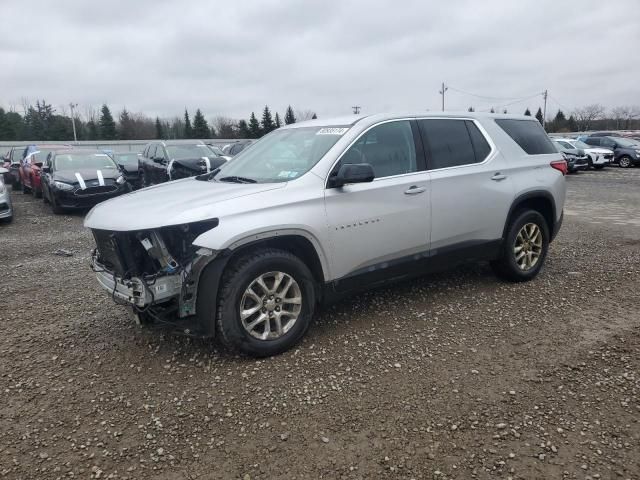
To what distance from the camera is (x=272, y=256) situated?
348 centimetres

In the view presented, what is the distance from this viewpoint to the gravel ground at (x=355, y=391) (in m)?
2.54

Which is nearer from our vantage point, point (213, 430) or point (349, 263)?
point (213, 430)

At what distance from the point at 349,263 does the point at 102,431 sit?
2092 mm

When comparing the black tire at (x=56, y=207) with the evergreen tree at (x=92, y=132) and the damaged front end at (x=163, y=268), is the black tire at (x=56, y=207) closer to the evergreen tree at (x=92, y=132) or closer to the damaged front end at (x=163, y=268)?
the damaged front end at (x=163, y=268)

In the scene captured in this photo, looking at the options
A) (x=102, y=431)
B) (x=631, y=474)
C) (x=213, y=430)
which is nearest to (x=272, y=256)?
(x=213, y=430)

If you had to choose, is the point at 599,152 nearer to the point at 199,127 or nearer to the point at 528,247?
the point at 528,247

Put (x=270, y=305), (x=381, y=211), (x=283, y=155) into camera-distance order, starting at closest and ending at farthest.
Answer: (x=270, y=305), (x=381, y=211), (x=283, y=155)

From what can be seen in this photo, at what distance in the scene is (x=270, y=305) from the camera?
3.55 meters

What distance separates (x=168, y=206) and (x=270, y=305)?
41.1 inches

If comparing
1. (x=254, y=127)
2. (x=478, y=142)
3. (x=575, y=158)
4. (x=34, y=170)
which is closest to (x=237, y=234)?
(x=478, y=142)

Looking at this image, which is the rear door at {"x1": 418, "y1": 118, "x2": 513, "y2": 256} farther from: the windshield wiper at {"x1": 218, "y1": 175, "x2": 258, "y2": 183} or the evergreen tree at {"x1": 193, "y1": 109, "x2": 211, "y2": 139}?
the evergreen tree at {"x1": 193, "y1": 109, "x2": 211, "y2": 139}

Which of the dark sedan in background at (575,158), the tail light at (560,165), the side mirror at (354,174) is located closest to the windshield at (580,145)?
the dark sedan in background at (575,158)

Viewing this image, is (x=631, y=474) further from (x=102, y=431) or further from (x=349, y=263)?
(x=102, y=431)

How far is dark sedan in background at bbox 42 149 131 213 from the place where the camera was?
10500 millimetres
